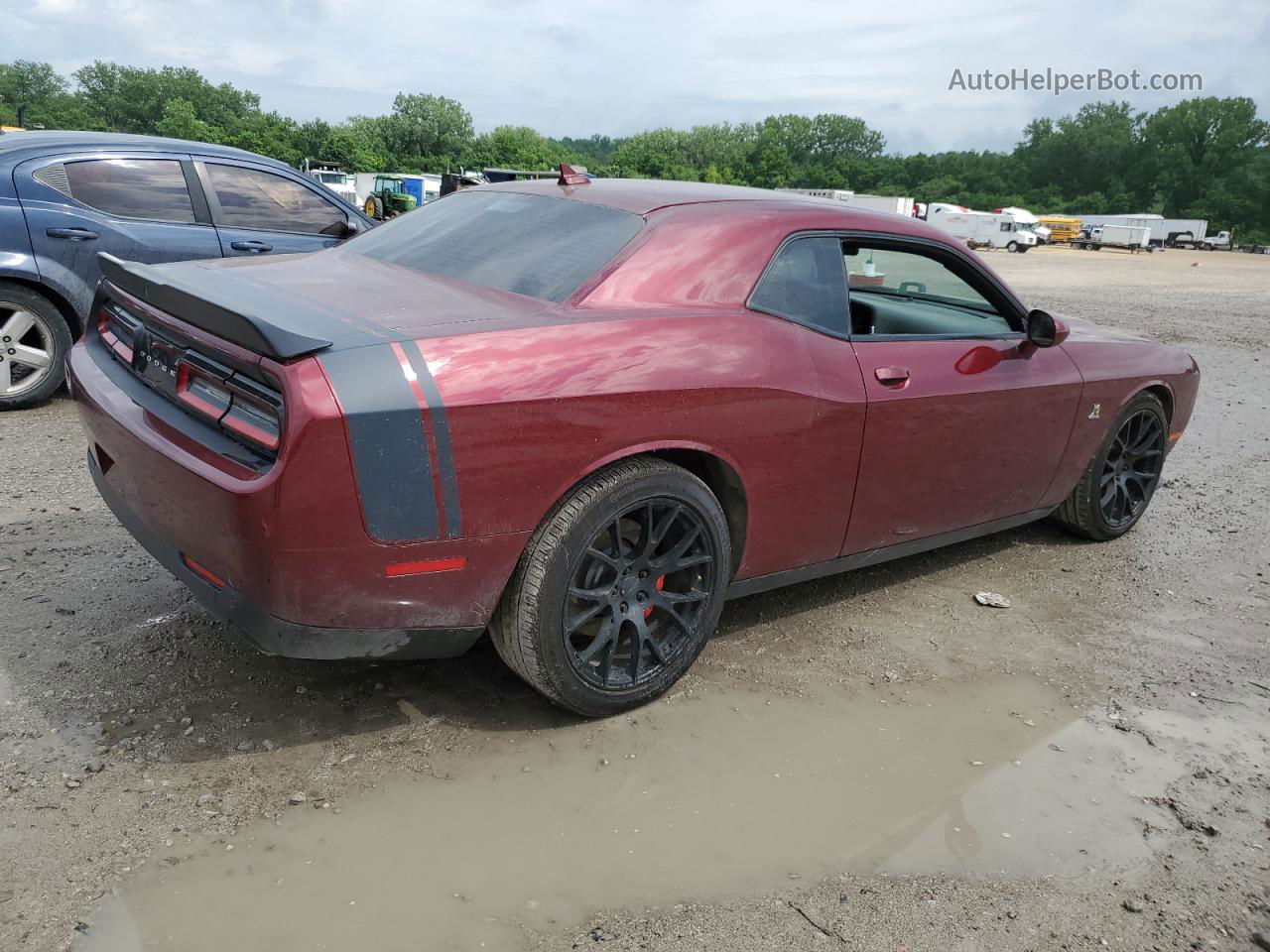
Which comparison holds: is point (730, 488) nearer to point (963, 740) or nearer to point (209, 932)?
point (963, 740)

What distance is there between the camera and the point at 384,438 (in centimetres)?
238

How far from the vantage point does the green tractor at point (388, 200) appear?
16500 millimetres

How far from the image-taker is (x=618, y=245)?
10.3ft

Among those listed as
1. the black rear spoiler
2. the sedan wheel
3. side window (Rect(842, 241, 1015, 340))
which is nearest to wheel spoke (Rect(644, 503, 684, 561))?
the black rear spoiler

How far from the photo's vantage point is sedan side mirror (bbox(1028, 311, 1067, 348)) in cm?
402

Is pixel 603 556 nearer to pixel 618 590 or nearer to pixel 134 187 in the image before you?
pixel 618 590

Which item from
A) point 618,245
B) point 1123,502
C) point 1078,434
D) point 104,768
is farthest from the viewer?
point 1123,502

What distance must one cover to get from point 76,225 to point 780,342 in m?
4.88

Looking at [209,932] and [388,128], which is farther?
[388,128]

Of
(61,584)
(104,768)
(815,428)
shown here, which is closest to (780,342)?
(815,428)

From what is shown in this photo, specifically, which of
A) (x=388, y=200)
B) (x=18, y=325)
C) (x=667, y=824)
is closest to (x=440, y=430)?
(x=667, y=824)

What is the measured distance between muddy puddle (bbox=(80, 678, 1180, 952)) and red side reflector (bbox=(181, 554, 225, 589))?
615 millimetres

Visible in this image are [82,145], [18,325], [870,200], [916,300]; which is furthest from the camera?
[870,200]

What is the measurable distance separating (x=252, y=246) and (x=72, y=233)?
1.02 metres
